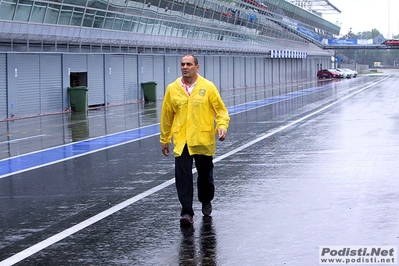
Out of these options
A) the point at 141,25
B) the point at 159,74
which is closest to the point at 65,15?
the point at 141,25

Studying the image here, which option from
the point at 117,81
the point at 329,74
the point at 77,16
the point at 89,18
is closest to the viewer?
the point at 77,16

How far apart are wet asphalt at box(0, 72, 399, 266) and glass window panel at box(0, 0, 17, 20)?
12.9 metres

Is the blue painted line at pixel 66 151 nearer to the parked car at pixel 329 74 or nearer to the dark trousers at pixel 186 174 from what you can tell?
the dark trousers at pixel 186 174

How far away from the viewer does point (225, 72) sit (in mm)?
60781

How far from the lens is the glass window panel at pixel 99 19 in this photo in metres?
39.8

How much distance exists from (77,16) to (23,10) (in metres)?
5.38

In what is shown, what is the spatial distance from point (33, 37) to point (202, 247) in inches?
1037

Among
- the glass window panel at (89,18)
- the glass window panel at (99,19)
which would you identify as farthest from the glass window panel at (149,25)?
the glass window panel at (89,18)

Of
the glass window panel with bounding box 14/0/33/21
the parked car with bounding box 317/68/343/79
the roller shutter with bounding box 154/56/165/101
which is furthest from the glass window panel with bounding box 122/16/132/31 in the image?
the parked car with bounding box 317/68/343/79

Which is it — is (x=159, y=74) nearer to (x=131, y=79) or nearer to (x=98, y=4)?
(x=131, y=79)

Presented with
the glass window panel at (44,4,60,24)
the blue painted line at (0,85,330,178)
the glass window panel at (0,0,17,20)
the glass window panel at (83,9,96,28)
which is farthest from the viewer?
the glass window panel at (83,9,96,28)

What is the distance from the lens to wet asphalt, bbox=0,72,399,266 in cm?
749

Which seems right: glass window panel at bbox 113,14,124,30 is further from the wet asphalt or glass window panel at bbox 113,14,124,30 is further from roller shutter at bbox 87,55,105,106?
the wet asphalt

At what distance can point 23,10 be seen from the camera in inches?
1267
